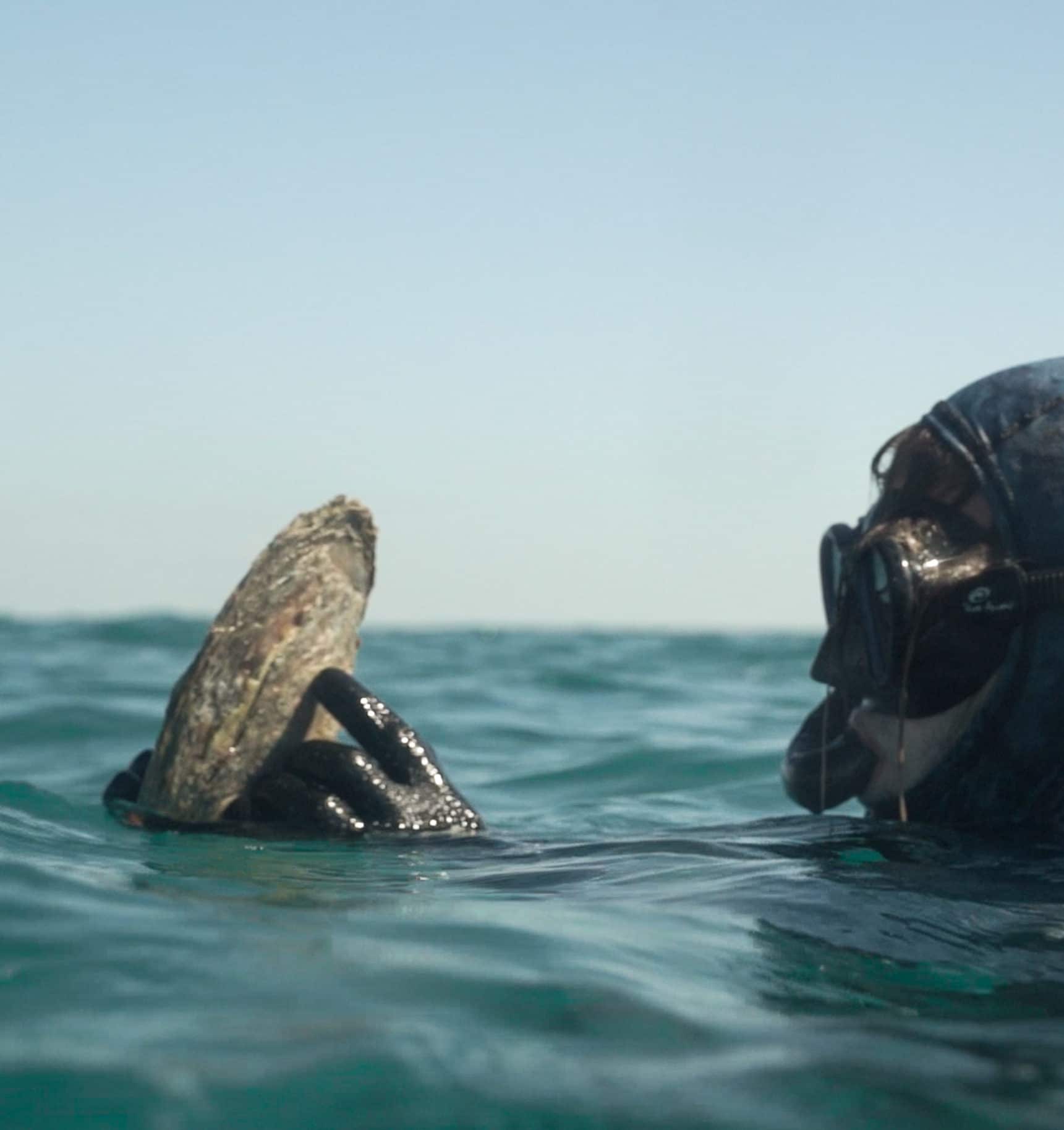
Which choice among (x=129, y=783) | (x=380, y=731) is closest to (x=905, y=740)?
(x=380, y=731)

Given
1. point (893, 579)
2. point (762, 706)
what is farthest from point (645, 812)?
point (762, 706)

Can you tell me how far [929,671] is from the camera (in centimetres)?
422

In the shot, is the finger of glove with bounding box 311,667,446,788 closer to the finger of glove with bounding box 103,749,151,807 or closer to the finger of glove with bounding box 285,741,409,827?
the finger of glove with bounding box 285,741,409,827

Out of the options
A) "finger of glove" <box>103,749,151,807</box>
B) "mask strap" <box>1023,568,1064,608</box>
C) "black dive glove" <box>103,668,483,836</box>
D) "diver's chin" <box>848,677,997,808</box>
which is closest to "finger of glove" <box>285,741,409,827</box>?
"black dive glove" <box>103,668,483,836</box>

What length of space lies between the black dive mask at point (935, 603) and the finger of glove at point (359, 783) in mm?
1363

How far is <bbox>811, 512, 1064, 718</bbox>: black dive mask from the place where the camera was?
4.07 m

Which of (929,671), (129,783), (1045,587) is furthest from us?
(129,783)

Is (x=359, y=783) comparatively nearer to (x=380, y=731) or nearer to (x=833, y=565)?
(x=380, y=731)

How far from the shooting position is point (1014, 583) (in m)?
4.05

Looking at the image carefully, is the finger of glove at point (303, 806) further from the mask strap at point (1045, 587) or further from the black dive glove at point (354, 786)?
the mask strap at point (1045, 587)

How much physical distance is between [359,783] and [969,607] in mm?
1719

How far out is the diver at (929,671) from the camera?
162 inches

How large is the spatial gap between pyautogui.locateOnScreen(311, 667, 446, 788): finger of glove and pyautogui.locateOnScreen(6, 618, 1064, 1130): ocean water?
229 mm

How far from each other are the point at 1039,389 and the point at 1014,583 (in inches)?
21.6
